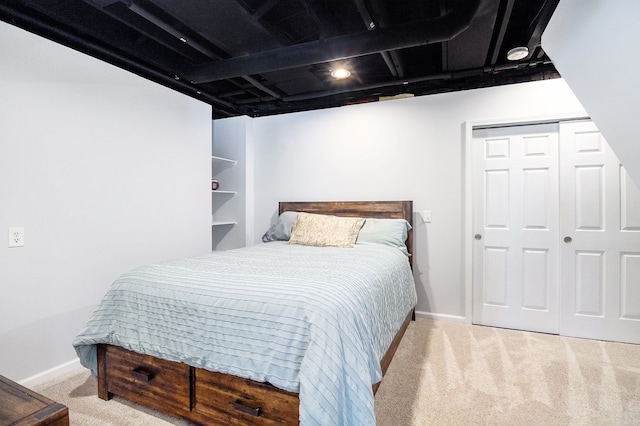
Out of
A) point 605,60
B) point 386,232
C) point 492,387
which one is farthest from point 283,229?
point 605,60

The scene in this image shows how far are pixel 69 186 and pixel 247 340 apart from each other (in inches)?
75.3

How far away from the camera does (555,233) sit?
9.71ft

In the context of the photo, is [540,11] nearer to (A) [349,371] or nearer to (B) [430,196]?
(B) [430,196]

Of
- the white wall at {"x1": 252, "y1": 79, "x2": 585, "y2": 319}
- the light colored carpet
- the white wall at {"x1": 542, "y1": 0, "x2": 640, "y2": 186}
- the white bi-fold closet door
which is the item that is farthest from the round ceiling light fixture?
the light colored carpet

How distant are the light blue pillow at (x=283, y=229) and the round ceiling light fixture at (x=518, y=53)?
8.19ft

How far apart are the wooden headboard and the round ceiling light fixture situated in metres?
1.52

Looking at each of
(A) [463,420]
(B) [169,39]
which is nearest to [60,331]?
(B) [169,39]

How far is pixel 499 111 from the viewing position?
3090 mm

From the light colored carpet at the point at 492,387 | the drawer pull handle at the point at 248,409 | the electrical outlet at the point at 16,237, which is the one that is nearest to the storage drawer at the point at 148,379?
the light colored carpet at the point at 492,387

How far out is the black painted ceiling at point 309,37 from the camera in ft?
7.15

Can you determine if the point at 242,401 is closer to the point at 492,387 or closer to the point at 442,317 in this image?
the point at 492,387

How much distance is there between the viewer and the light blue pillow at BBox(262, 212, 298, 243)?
11.6ft

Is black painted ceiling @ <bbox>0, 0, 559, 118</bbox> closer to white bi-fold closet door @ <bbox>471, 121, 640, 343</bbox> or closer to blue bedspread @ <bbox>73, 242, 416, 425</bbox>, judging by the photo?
white bi-fold closet door @ <bbox>471, 121, 640, 343</bbox>

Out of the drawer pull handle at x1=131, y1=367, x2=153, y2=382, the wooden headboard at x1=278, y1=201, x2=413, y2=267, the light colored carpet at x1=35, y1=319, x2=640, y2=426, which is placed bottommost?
the light colored carpet at x1=35, y1=319, x2=640, y2=426
